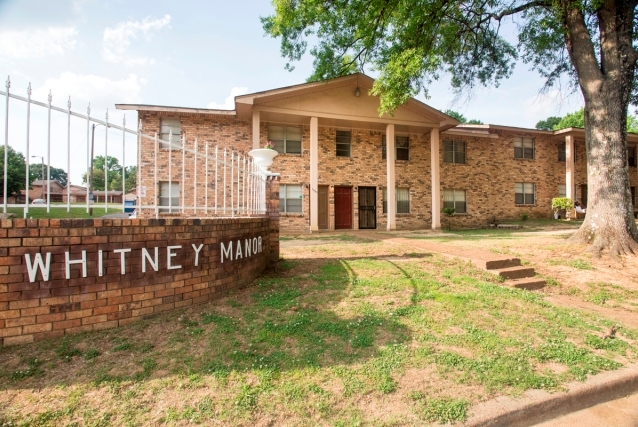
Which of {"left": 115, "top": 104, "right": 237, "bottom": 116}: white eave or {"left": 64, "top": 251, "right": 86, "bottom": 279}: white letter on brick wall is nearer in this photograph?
{"left": 64, "top": 251, "right": 86, "bottom": 279}: white letter on brick wall

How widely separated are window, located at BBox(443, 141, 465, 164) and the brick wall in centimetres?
1611

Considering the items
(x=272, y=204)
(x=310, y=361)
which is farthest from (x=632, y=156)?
(x=310, y=361)

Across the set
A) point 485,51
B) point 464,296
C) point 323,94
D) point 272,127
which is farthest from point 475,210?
point 464,296

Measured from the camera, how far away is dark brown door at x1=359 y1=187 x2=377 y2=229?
16.0 meters

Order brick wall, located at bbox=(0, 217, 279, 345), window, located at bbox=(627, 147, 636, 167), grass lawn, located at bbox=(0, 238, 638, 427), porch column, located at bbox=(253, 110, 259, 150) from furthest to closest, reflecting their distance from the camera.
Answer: window, located at bbox=(627, 147, 636, 167) < porch column, located at bbox=(253, 110, 259, 150) < brick wall, located at bbox=(0, 217, 279, 345) < grass lawn, located at bbox=(0, 238, 638, 427)

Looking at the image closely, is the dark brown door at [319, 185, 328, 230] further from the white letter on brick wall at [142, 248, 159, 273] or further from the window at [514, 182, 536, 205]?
the white letter on brick wall at [142, 248, 159, 273]

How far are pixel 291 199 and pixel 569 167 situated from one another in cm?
1631

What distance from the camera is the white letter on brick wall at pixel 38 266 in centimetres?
283

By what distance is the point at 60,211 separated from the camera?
3.07 meters

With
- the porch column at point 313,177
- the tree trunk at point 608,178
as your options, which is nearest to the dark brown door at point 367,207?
the porch column at point 313,177

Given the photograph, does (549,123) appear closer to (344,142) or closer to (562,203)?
(562,203)

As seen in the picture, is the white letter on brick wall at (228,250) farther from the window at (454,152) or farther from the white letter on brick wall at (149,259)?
the window at (454,152)

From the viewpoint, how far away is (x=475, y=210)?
717 inches

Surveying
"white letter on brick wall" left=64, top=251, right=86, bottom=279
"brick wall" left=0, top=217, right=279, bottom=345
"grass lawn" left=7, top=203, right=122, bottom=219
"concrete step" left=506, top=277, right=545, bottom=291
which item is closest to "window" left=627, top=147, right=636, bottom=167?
"concrete step" left=506, top=277, right=545, bottom=291
